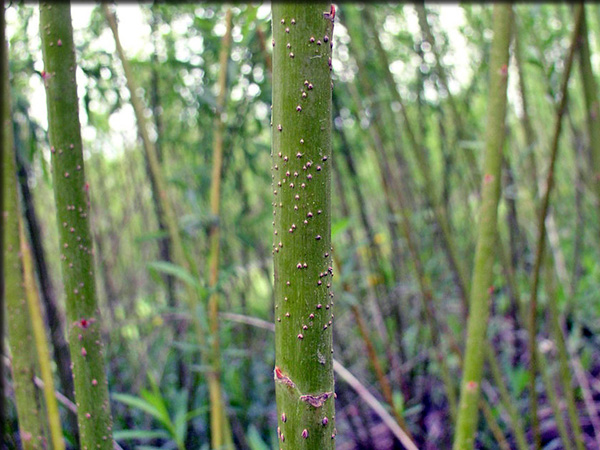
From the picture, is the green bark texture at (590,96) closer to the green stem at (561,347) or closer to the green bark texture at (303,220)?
the green stem at (561,347)

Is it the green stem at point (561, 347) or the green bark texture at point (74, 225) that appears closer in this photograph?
the green bark texture at point (74, 225)

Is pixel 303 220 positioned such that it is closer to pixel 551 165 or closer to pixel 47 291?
pixel 551 165

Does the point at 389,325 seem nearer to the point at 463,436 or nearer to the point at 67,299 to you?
the point at 463,436

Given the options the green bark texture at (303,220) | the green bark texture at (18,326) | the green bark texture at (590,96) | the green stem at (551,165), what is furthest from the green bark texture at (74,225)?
the green bark texture at (590,96)

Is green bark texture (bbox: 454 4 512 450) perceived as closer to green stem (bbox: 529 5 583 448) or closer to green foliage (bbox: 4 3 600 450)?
green stem (bbox: 529 5 583 448)

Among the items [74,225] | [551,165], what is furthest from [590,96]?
[74,225]

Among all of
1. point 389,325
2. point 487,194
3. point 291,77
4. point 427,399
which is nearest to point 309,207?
point 291,77
